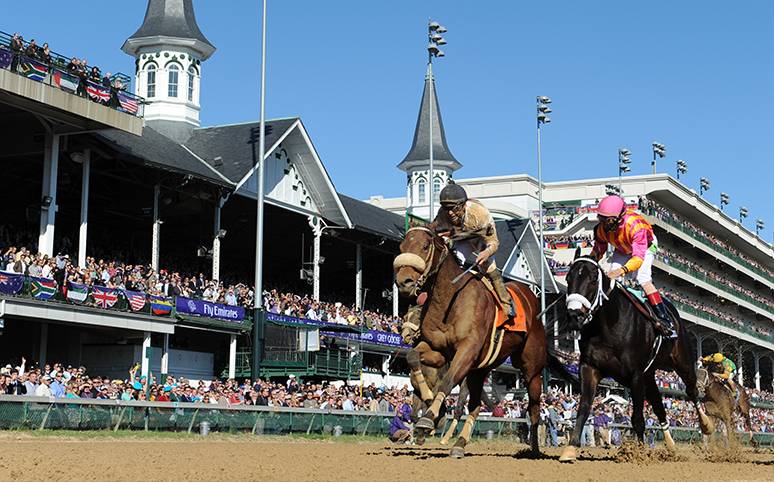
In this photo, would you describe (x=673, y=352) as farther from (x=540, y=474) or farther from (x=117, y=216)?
(x=117, y=216)

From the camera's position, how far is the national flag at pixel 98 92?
1079 inches

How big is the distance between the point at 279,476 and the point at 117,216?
2956 cm

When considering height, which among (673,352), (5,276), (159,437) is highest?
(5,276)

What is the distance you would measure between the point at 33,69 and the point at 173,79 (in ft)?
58.9

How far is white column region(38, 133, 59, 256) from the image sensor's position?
27391 mm

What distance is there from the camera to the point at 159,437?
58.6ft

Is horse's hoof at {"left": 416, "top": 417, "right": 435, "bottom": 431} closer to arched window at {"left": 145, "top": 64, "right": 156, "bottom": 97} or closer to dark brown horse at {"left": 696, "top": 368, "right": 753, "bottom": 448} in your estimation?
dark brown horse at {"left": 696, "top": 368, "right": 753, "bottom": 448}

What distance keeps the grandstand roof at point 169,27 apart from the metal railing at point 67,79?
1427 centimetres

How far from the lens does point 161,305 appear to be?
3006 centimetres

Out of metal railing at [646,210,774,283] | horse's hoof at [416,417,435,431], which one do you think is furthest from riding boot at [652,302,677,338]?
metal railing at [646,210,774,283]

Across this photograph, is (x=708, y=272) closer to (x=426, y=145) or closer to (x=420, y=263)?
(x=426, y=145)

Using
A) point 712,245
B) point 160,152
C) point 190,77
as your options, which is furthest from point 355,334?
point 712,245

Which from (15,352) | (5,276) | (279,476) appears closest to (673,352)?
(279,476)

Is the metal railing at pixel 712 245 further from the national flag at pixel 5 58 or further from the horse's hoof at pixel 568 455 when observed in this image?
the horse's hoof at pixel 568 455
